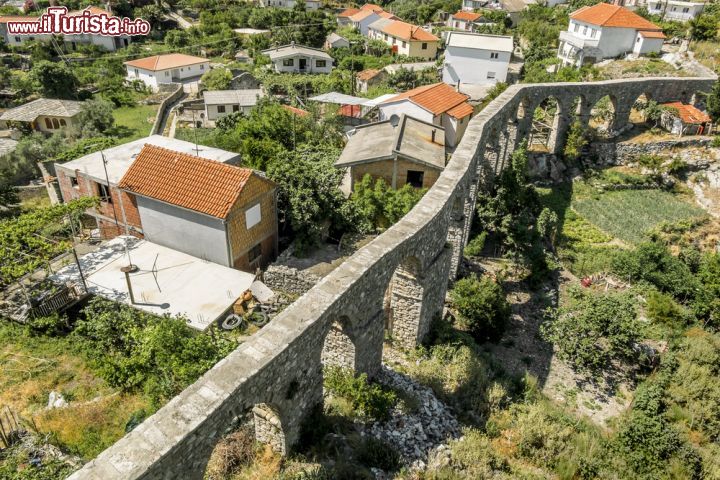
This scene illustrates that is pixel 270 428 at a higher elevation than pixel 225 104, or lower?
higher

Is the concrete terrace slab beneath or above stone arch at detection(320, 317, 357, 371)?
beneath

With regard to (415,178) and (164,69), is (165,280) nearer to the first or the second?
(415,178)

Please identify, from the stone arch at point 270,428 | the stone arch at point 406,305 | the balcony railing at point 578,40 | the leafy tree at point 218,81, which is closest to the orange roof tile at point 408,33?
the balcony railing at point 578,40

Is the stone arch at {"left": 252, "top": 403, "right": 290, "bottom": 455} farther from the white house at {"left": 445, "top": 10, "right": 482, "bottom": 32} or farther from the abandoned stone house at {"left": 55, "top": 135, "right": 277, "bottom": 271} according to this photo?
the white house at {"left": 445, "top": 10, "right": 482, "bottom": 32}

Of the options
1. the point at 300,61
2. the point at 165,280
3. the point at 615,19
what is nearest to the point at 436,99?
the point at 165,280

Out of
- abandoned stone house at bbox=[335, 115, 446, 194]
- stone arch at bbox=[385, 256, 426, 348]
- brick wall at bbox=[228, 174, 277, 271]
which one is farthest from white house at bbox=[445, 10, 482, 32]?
stone arch at bbox=[385, 256, 426, 348]

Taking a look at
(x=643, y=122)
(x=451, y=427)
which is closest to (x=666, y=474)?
(x=451, y=427)
